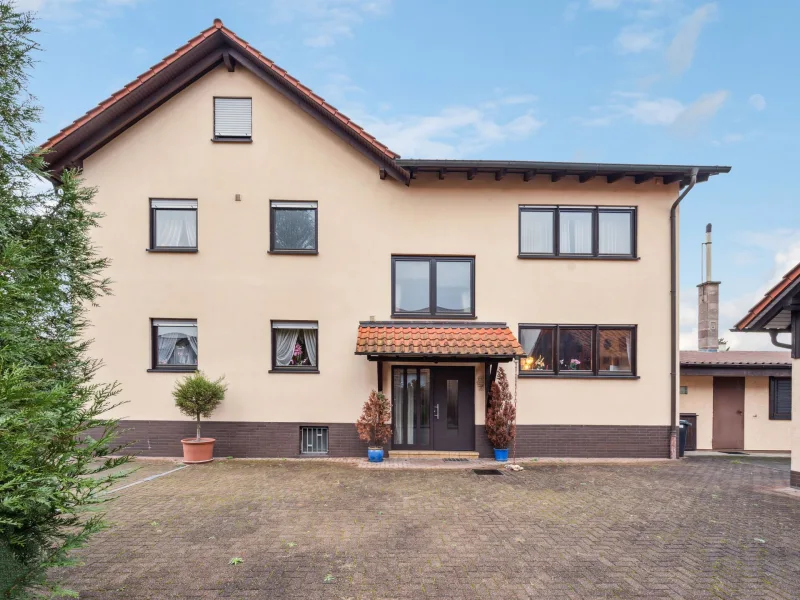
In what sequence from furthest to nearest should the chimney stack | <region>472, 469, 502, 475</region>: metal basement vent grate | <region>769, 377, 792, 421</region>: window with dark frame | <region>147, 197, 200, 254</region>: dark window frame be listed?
the chimney stack
<region>769, 377, 792, 421</region>: window with dark frame
<region>147, 197, 200, 254</region>: dark window frame
<region>472, 469, 502, 475</region>: metal basement vent grate

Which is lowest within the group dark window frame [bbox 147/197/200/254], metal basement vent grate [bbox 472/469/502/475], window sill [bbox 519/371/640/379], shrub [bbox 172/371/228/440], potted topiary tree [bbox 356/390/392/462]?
metal basement vent grate [bbox 472/469/502/475]

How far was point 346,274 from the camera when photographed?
11023 mm

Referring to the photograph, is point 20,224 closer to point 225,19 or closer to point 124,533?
point 124,533

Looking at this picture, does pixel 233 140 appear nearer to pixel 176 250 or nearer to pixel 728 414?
pixel 176 250

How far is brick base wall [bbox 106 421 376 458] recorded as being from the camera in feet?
35.0

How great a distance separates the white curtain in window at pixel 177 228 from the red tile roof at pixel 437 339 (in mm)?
5026

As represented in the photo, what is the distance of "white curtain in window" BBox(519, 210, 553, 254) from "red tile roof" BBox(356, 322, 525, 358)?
223 cm

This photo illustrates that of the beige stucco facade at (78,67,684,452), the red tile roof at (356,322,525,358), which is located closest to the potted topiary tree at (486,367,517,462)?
the beige stucco facade at (78,67,684,452)

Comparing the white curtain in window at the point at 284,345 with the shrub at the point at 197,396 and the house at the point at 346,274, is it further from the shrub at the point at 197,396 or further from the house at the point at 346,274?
the shrub at the point at 197,396

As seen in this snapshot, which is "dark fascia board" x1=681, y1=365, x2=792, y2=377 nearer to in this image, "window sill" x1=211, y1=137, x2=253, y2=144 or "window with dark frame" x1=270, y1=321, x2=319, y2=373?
"window with dark frame" x1=270, y1=321, x2=319, y2=373

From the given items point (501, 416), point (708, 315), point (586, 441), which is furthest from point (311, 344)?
point (708, 315)

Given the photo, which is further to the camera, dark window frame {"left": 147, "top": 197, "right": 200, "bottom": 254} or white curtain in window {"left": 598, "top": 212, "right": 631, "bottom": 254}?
white curtain in window {"left": 598, "top": 212, "right": 631, "bottom": 254}

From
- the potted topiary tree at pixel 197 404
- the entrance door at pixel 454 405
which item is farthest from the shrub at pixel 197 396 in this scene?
the entrance door at pixel 454 405

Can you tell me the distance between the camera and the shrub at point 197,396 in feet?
32.6
